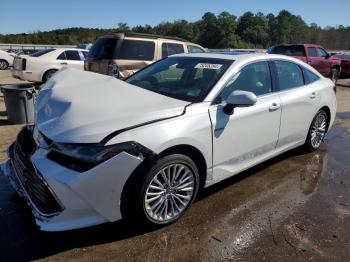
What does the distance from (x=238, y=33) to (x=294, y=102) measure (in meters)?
62.6

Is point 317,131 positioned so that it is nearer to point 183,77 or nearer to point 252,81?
point 252,81

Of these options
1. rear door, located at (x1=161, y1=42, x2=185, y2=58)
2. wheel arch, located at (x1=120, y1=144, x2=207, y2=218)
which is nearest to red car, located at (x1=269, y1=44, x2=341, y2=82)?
rear door, located at (x1=161, y1=42, x2=185, y2=58)

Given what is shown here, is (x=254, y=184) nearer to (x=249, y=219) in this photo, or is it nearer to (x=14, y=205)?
(x=249, y=219)

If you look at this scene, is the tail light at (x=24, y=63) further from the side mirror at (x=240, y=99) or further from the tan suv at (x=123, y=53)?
the side mirror at (x=240, y=99)

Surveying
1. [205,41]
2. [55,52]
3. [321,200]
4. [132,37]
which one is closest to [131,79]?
[321,200]

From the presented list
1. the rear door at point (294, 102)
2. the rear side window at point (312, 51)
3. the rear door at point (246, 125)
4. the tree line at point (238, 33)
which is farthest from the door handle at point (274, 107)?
the tree line at point (238, 33)

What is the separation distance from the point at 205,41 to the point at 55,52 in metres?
50.3

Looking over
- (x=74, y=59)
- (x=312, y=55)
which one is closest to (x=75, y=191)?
(x=74, y=59)

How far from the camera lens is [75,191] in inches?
109

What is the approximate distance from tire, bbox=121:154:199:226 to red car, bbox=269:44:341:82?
1211cm

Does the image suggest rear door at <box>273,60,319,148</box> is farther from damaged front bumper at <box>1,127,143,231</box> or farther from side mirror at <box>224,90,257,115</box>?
damaged front bumper at <box>1,127,143,231</box>

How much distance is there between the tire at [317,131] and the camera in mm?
5344

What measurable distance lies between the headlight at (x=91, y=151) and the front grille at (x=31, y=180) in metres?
0.29

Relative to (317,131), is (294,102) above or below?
above
